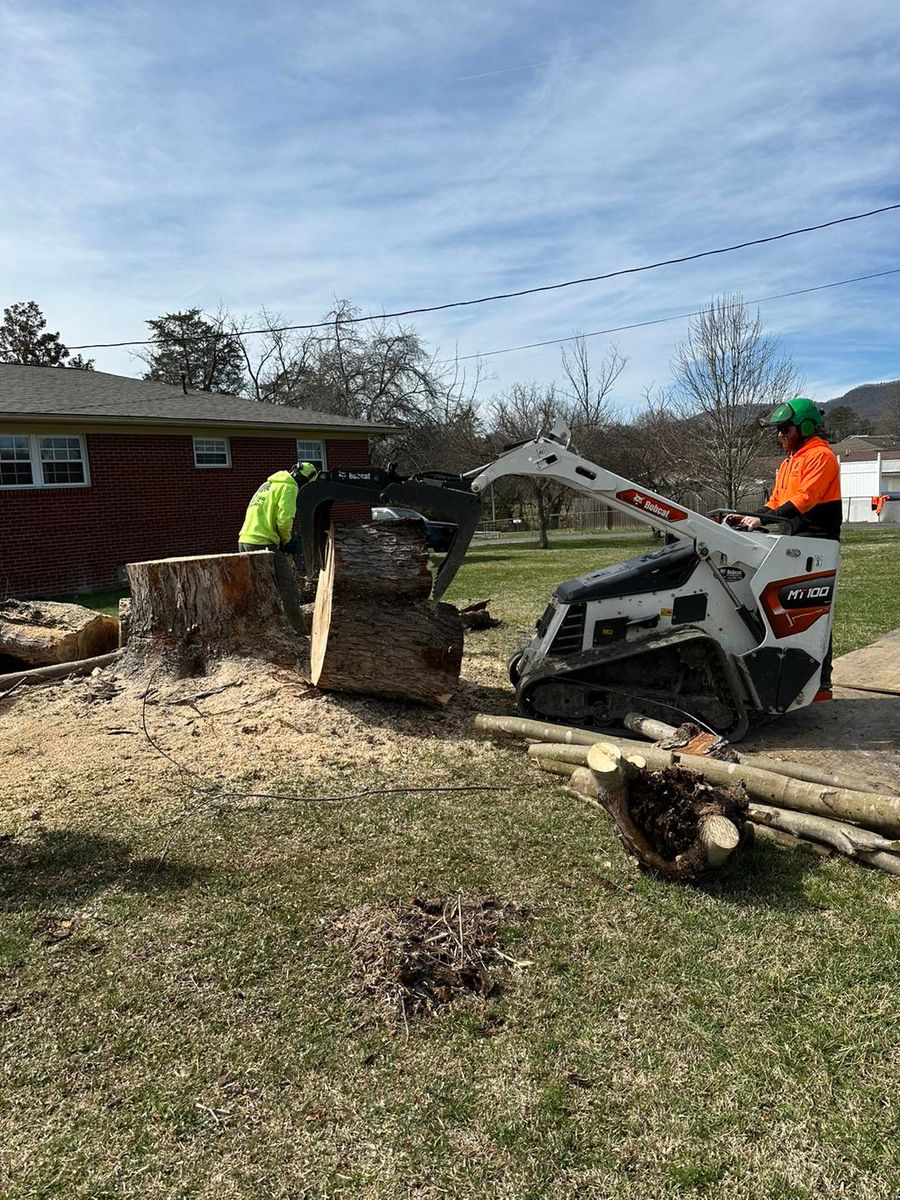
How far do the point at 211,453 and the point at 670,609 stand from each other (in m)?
14.7

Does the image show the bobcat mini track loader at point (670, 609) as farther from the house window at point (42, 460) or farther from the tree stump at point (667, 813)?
the house window at point (42, 460)

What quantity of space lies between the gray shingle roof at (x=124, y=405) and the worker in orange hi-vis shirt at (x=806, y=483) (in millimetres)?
13018

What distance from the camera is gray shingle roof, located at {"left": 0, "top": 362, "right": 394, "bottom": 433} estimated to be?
15.0 meters

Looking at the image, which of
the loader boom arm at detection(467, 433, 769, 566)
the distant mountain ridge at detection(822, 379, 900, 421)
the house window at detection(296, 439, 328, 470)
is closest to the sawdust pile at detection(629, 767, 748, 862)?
the loader boom arm at detection(467, 433, 769, 566)

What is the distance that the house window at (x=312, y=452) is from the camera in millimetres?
19859

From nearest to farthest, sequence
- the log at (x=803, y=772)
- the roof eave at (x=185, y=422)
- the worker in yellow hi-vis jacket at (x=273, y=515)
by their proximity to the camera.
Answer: the log at (x=803, y=772) → the worker in yellow hi-vis jacket at (x=273, y=515) → the roof eave at (x=185, y=422)

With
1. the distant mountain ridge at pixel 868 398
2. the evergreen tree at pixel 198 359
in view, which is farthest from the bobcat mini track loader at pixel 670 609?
the distant mountain ridge at pixel 868 398

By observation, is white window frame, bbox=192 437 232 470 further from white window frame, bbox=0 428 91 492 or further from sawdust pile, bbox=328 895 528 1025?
sawdust pile, bbox=328 895 528 1025

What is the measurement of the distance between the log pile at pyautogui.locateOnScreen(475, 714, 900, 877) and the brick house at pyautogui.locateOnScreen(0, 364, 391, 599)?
13.5 meters

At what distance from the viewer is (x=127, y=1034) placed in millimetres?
2734

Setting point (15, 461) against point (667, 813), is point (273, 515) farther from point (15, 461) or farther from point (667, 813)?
point (15, 461)

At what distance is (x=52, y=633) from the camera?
7.56 meters

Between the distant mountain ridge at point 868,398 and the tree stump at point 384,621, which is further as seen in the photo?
the distant mountain ridge at point 868,398

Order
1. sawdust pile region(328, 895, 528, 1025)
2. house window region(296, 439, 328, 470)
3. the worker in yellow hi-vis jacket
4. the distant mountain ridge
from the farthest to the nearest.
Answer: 1. the distant mountain ridge
2. house window region(296, 439, 328, 470)
3. the worker in yellow hi-vis jacket
4. sawdust pile region(328, 895, 528, 1025)
